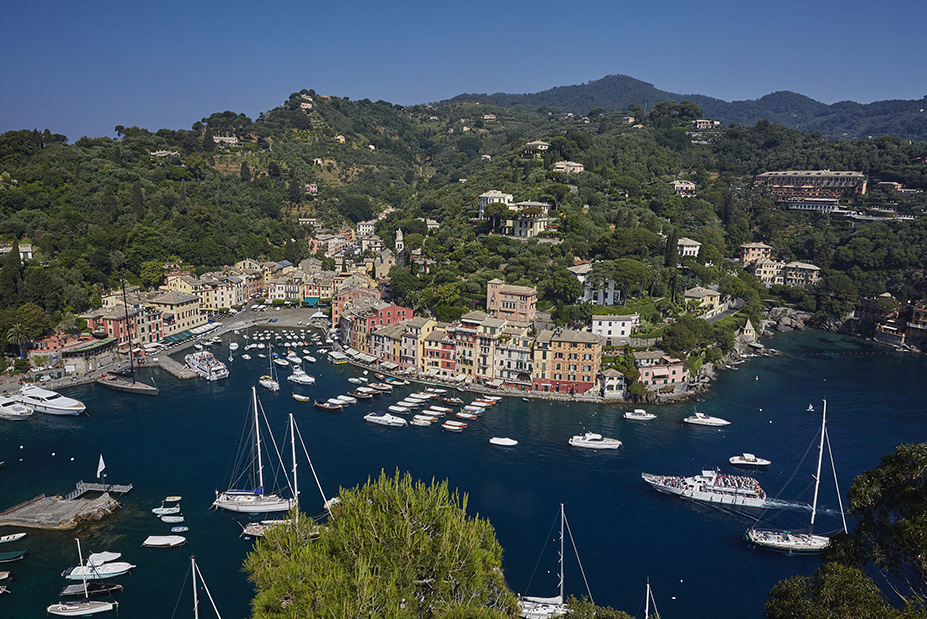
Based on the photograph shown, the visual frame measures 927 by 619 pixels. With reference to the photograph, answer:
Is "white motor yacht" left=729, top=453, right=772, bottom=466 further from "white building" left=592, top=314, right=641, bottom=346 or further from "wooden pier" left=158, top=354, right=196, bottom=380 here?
"wooden pier" left=158, top=354, right=196, bottom=380

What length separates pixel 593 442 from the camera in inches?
1177

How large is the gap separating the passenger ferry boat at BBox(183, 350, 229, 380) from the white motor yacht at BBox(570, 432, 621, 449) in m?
23.8

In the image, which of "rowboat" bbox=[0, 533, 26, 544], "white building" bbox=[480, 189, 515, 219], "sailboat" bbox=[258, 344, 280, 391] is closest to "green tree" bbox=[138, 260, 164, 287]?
"sailboat" bbox=[258, 344, 280, 391]

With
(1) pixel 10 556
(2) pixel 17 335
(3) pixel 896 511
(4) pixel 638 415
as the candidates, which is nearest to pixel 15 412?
(2) pixel 17 335

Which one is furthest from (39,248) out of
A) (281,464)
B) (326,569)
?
(326,569)

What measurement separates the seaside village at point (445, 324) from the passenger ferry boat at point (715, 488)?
10.2 meters

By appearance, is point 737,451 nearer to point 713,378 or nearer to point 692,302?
point 713,378

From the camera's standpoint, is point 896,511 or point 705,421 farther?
point 705,421

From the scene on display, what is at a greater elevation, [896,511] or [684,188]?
[684,188]

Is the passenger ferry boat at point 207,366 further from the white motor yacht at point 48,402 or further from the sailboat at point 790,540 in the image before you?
the sailboat at point 790,540

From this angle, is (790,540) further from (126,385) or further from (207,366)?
(126,385)

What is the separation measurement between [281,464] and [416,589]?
55.9ft

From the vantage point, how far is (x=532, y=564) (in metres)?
20.9

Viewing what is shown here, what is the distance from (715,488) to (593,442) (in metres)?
6.26
